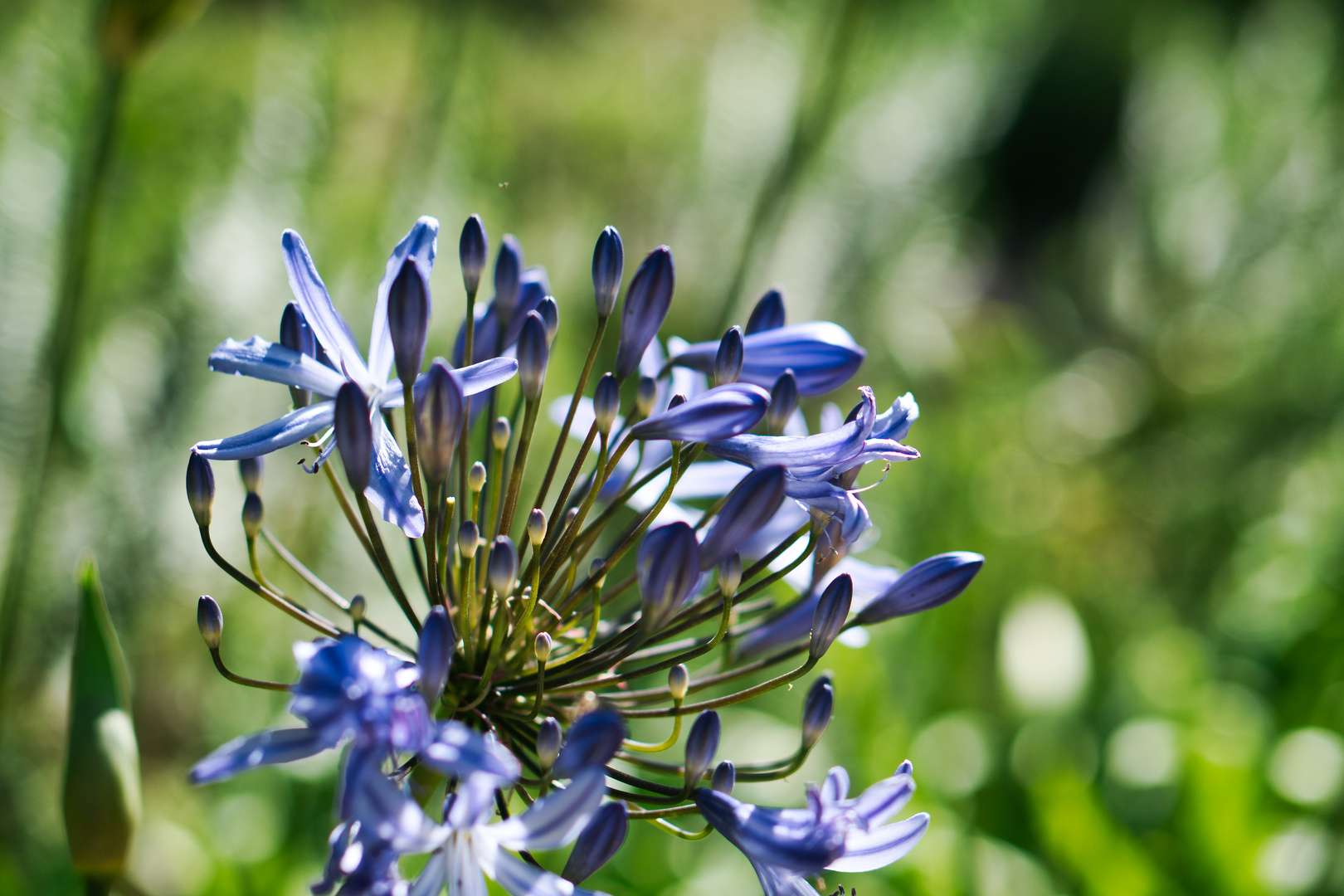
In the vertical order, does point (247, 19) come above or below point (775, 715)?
above

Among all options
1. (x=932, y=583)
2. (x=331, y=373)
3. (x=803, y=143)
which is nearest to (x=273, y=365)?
(x=331, y=373)

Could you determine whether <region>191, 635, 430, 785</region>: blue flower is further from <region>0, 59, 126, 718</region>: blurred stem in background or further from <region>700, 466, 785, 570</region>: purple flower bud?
<region>0, 59, 126, 718</region>: blurred stem in background

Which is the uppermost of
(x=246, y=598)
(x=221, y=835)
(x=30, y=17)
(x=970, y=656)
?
(x=30, y=17)

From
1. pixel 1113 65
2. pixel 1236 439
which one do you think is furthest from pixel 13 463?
pixel 1113 65

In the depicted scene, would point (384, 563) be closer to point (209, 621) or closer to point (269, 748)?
point (209, 621)

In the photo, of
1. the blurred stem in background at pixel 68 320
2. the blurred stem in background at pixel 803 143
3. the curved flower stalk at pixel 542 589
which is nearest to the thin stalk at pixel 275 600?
the curved flower stalk at pixel 542 589

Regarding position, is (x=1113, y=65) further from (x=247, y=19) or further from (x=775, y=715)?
(x=775, y=715)
